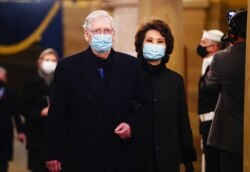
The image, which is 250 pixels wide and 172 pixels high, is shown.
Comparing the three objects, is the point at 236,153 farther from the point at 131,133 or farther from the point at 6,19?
the point at 6,19

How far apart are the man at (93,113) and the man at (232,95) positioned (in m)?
0.83

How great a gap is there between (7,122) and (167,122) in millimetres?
3415

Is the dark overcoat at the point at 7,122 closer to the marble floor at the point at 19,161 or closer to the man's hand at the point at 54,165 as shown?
the marble floor at the point at 19,161

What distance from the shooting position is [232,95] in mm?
5363

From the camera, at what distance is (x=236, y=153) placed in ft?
17.6

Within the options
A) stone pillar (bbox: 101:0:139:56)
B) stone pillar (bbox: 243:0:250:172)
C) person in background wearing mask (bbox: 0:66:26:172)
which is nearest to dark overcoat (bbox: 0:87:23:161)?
person in background wearing mask (bbox: 0:66:26:172)

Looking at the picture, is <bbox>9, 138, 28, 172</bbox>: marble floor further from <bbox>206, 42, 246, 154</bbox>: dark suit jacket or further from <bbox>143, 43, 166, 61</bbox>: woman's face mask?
<bbox>143, 43, 166, 61</bbox>: woman's face mask

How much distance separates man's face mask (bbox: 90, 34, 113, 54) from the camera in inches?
192

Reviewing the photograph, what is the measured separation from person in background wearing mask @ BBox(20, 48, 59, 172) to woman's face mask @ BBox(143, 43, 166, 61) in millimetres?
2796

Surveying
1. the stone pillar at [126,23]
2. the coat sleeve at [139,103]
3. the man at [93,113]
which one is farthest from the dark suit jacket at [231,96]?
the stone pillar at [126,23]

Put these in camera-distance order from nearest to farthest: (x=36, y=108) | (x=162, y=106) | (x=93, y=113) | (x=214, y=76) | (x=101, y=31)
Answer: (x=93, y=113), (x=101, y=31), (x=162, y=106), (x=214, y=76), (x=36, y=108)

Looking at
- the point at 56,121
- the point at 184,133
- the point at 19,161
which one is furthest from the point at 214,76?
the point at 19,161

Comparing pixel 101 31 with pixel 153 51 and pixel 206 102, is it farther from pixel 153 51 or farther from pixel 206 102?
pixel 206 102

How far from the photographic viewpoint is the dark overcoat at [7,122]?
802 cm
